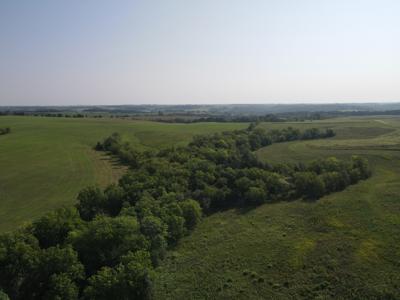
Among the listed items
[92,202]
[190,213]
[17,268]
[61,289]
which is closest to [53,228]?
[17,268]

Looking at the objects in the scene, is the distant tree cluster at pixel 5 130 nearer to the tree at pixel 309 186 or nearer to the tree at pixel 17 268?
the tree at pixel 17 268

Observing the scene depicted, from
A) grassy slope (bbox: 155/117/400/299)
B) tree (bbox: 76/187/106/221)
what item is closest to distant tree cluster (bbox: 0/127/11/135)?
tree (bbox: 76/187/106/221)

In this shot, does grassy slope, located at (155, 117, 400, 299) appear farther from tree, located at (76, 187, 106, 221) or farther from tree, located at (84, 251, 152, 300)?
tree, located at (76, 187, 106, 221)

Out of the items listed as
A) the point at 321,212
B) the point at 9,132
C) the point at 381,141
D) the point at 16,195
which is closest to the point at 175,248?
the point at 321,212

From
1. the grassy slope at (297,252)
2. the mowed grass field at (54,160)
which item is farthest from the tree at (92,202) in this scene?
the grassy slope at (297,252)

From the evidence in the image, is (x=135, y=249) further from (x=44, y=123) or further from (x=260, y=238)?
(x=44, y=123)

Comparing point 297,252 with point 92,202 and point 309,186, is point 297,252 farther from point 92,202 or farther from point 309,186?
point 92,202
